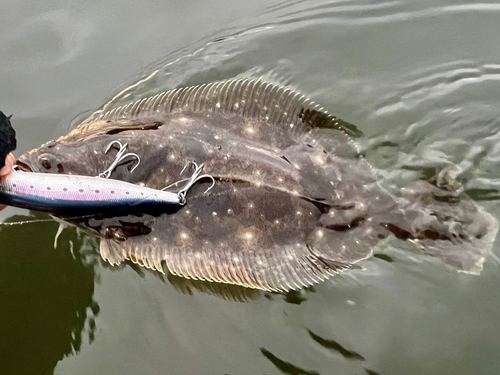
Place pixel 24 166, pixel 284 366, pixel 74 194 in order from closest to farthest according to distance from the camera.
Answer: pixel 74 194 → pixel 24 166 → pixel 284 366

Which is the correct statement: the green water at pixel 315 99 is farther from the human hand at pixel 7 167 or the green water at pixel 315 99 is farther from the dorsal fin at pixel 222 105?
the human hand at pixel 7 167

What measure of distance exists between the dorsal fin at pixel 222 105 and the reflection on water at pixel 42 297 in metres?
1.14

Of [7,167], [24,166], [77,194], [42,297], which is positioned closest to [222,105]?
[77,194]

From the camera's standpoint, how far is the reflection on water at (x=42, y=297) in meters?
3.39

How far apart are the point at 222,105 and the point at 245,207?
37.7 inches

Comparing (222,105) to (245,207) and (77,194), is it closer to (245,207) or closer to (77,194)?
(245,207)

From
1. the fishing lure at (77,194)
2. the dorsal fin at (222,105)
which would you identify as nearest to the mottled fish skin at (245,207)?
the dorsal fin at (222,105)

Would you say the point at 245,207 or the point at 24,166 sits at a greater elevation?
the point at 24,166

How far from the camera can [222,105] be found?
353 cm

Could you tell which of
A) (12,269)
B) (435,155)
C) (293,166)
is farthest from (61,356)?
(435,155)

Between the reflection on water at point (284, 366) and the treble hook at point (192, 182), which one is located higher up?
the treble hook at point (192, 182)

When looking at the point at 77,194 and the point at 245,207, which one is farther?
the point at 245,207

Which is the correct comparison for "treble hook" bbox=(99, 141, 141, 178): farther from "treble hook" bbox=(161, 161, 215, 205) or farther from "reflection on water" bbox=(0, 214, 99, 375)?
"reflection on water" bbox=(0, 214, 99, 375)

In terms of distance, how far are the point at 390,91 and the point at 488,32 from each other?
1313mm
